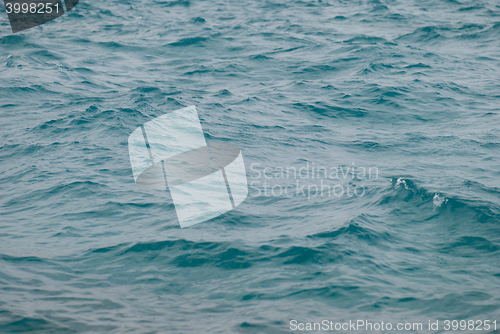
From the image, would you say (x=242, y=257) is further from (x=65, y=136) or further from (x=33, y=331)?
(x=65, y=136)

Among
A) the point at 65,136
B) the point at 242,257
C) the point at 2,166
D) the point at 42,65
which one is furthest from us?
the point at 42,65

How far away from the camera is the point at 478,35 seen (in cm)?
2211

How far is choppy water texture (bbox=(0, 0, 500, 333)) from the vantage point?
627cm

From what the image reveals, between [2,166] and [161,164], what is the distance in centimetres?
347

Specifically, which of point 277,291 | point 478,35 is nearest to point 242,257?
point 277,291

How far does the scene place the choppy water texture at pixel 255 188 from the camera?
20.6 ft

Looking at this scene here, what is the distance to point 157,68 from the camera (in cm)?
1886

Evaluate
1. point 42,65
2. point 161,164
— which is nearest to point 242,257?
point 161,164

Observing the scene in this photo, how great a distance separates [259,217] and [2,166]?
602 centimetres

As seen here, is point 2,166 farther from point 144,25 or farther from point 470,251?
point 144,25

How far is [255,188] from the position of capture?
978cm

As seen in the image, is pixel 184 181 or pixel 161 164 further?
pixel 161 164

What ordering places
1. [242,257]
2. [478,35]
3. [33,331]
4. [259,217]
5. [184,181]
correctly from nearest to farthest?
[33,331] < [242,257] < [259,217] < [184,181] < [478,35]

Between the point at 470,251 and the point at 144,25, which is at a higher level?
the point at 144,25
